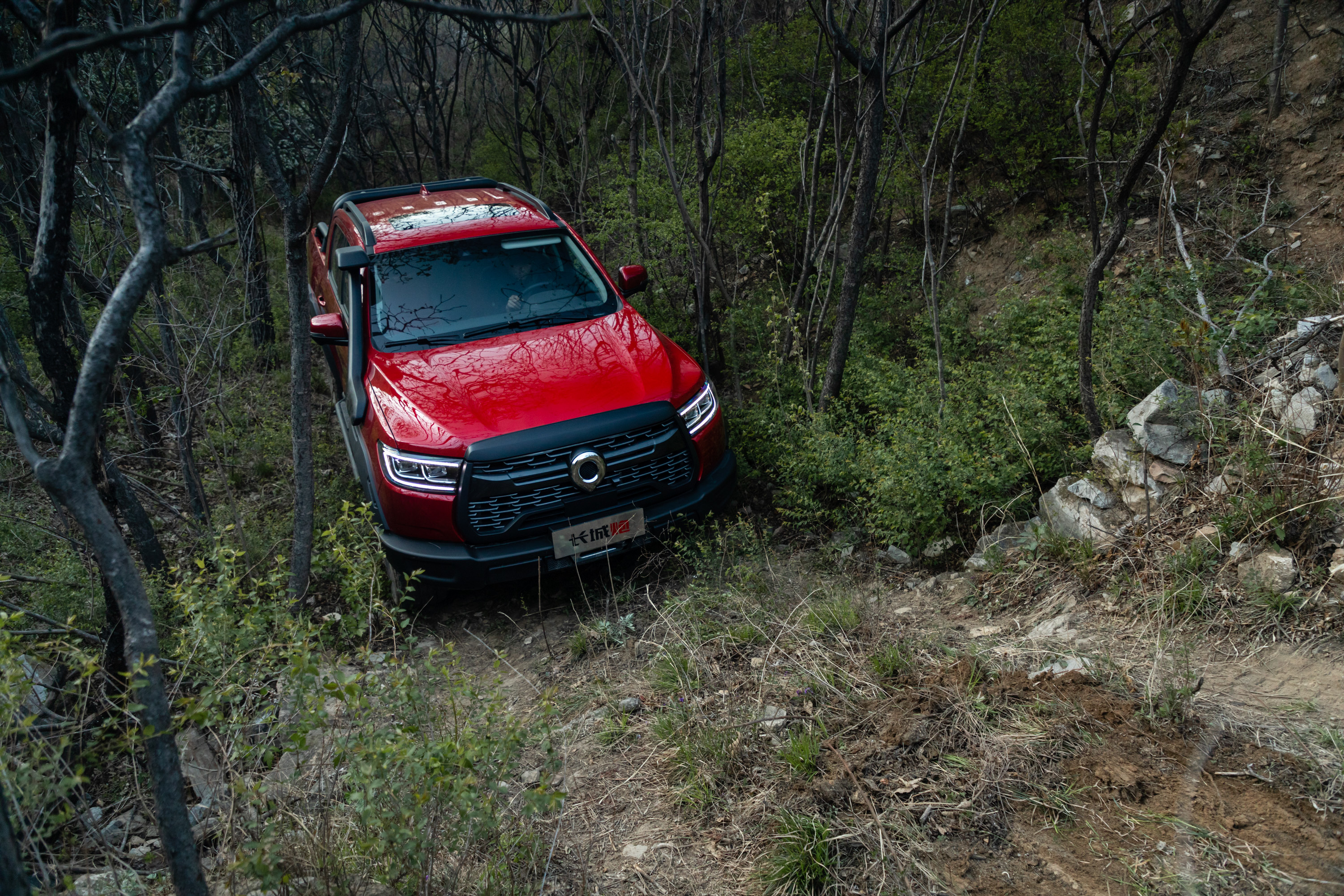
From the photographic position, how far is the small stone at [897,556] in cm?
444

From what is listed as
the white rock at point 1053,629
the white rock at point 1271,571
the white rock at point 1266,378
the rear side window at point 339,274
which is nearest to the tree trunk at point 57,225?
the rear side window at point 339,274

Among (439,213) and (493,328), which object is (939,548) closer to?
(493,328)

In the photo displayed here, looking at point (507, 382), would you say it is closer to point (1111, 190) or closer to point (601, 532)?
point (601, 532)

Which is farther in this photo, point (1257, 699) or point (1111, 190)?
point (1111, 190)

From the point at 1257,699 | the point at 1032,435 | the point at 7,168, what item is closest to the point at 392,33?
the point at 7,168

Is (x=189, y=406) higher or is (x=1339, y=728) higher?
(x=189, y=406)

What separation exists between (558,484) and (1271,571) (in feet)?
10.3

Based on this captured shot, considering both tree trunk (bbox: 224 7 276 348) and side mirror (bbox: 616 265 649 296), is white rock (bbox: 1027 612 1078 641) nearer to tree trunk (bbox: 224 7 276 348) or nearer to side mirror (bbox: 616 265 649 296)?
side mirror (bbox: 616 265 649 296)

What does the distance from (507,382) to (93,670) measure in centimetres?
253

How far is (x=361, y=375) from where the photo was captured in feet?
15.2

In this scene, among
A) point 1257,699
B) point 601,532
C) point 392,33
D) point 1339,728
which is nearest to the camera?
point 1339,728

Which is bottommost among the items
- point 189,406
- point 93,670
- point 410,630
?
point 410,630

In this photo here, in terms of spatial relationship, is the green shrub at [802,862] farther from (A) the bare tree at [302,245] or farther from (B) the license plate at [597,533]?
(A) the bare tree at [302,245]

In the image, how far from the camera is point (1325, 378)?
3521 millimetres
